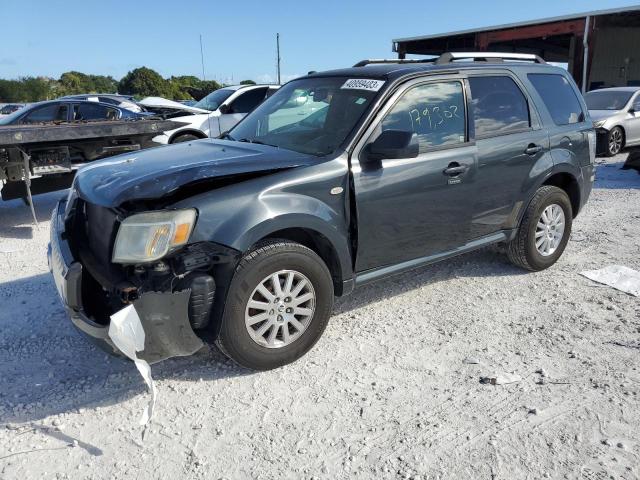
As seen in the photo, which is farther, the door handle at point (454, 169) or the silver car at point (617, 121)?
the silver car at point (617, 121)

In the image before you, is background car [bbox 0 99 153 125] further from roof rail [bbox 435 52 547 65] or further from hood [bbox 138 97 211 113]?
roof rail [bbox 435 52 547 65]

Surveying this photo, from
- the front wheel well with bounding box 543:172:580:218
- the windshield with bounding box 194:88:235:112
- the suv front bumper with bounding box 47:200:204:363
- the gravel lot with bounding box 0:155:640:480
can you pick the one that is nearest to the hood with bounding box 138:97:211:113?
the windshield with bounding box 194:88:235:112

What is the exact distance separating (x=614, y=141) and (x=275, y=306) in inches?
466

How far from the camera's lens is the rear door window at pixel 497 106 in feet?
13.5

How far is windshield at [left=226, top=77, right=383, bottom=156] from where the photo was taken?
360cm

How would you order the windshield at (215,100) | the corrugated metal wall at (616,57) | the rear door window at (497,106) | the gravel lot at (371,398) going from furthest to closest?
the corrugated metal wall at (616,57) → the windshield at (215,100) → the rear door window at (497,106) → the gravel lot at (371,398)

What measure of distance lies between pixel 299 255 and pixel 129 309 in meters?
1.01

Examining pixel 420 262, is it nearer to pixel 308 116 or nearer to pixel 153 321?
pixel 308 116

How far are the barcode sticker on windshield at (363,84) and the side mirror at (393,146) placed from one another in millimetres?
475

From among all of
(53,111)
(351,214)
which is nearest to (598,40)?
(53,111)

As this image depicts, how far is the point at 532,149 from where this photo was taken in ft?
14.5

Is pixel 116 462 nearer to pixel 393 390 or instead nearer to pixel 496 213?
pixel 393 390

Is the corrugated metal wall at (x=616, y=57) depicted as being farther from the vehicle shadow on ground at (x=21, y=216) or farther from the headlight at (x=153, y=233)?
the headlight at (x=153, y=233)

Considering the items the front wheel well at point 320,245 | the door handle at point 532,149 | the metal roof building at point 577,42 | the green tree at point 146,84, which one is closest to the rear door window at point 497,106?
the door handle at point 532,149
